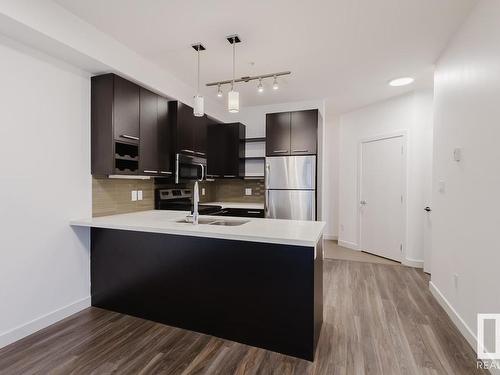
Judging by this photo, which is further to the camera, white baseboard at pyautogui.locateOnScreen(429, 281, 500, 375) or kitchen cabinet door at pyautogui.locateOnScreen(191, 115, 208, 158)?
kitchen cabinet door at pyautogui.locateOnScreen(191, 115, 208, 158)

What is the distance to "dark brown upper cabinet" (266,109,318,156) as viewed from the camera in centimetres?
397

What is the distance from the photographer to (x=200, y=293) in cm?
217

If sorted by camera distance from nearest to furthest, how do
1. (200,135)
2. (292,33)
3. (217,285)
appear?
(217,285), (292,33), (200,135)

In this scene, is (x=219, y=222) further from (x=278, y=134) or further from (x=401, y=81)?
(x=401, y=81)

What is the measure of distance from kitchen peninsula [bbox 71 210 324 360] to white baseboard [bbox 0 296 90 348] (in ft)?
0.48

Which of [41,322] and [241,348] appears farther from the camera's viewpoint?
[41,322]

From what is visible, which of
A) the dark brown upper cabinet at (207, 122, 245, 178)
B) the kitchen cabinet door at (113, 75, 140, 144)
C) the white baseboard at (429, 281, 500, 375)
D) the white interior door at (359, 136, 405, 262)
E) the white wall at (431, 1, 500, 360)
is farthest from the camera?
the dark brown upper cabinet at (207, 122, 245, 178)

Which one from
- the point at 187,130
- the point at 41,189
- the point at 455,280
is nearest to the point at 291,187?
the point at 187,130

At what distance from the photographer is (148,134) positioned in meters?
2.99

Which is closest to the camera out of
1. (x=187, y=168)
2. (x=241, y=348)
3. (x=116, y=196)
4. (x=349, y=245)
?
(x=241, y=348)

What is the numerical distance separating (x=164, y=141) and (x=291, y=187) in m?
1.90

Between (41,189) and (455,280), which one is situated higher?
(41,189)

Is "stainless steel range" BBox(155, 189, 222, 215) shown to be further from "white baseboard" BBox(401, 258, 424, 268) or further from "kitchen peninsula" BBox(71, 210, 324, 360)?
"white baseboard" BBox(401, 258, 424, 268)

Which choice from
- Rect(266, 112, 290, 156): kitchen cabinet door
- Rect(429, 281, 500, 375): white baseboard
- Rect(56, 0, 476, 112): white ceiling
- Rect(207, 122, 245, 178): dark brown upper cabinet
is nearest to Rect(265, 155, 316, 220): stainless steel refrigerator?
Rect(266, 112, 290, 156): kitchen cabinet door
